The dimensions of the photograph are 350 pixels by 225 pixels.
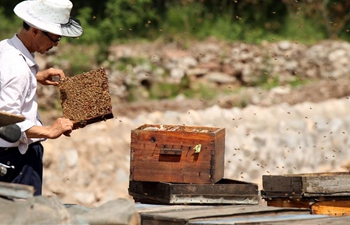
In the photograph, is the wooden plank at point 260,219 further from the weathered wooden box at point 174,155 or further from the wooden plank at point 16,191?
the wooden plank at point 16,191

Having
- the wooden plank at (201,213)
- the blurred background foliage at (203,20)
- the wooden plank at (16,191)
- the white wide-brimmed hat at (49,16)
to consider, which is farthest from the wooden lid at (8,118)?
the blurred background foliage at (203,20)

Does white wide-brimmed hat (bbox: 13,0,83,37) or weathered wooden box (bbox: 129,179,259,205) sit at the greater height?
white wide-brimmed hat (bbox: 13,0,83,37)

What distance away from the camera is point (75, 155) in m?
12.6

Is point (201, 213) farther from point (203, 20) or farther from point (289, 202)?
point (203, 20)

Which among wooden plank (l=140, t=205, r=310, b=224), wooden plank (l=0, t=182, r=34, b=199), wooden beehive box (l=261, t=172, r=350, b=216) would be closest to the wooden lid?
wooden plank (l=0, t=182, r=34, b=199)

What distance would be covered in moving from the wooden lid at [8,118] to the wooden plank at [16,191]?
1.34ft

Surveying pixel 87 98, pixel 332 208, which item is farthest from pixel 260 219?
pixel 87 98

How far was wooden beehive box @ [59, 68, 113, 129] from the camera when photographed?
6434 mm

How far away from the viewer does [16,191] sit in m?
4.70

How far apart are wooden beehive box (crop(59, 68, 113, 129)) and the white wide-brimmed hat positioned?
460 millimetres

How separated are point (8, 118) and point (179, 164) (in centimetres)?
243

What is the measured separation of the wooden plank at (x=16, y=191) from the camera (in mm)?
4660

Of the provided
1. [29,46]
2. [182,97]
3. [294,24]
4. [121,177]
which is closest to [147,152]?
[29,46]

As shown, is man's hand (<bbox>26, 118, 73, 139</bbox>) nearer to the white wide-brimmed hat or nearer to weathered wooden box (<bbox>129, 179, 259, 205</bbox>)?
the white wide-brimmed hat
